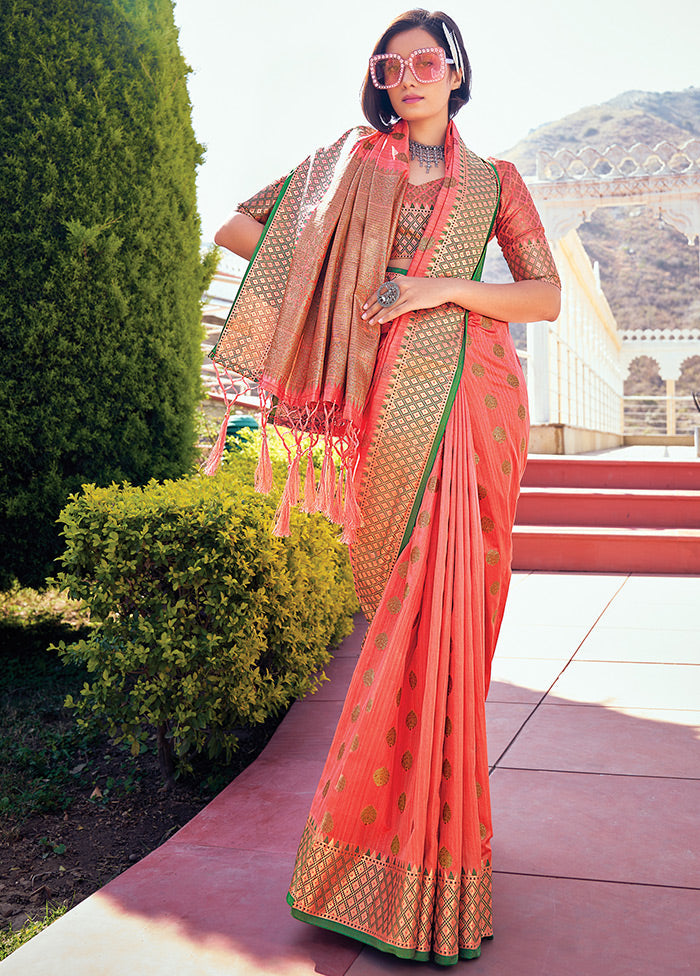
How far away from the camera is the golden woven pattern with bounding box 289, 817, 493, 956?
65.6 inches

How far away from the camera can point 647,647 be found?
397 cm

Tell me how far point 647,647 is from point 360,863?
2.58 m

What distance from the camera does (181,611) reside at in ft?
9.12

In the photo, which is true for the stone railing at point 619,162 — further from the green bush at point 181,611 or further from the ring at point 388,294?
the ring at point 388,294

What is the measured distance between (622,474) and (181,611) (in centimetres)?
506

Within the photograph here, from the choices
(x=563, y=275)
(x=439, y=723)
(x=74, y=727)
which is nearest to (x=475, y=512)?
(x=439, y=723)

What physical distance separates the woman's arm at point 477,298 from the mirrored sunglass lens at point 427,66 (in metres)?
0.44

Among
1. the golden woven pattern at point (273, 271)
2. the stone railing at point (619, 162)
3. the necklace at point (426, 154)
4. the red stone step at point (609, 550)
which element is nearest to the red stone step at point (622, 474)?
the red stone step at point (609, 550)

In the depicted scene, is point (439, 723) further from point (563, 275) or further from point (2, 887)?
point (563, 275)

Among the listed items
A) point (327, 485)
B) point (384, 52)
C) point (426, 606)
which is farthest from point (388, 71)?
point (426, 606)

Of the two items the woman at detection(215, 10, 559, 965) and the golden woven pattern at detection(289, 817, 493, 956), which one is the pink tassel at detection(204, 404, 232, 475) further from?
the golden woven pattern at detection(289, 817, 493, 956)

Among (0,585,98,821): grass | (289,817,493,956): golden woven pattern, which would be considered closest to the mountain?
(0,585,98,821): grass

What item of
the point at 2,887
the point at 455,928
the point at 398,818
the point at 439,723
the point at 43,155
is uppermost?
the point at 43,155

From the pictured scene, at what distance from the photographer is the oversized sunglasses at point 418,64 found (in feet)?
6.11
